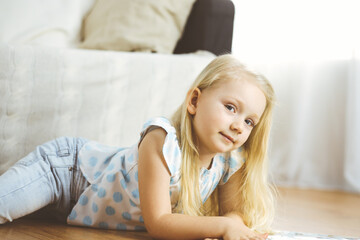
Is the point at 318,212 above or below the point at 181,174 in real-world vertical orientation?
below

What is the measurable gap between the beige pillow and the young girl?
0.59 m

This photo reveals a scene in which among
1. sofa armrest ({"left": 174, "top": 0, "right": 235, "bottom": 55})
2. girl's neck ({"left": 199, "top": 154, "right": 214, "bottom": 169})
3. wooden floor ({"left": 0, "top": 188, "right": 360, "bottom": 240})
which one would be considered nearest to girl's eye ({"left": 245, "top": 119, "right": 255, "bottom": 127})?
girl's neck ({"left": 199, "top": 154, "right": 214, "bottom": 169})

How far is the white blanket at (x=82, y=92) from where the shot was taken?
1355 millimetres

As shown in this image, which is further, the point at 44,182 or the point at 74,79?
the point at 74,79

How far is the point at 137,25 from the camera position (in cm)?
174

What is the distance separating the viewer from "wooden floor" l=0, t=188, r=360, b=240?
3.25ft

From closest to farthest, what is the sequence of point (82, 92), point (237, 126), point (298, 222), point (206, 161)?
point (237, 126)
point (206, 161)
point (298, 222)
point (82, 92)

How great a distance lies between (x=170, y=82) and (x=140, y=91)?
0.38 feet

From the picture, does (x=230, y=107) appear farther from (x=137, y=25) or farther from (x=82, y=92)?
(x=137, y=25)

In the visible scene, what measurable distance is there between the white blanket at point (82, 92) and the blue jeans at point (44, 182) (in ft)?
0.73

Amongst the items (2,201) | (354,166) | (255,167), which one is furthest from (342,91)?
(2,201)

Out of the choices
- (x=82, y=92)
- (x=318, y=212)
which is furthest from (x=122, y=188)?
(x=318, y=212)

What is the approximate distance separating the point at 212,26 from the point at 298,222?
0.78 m

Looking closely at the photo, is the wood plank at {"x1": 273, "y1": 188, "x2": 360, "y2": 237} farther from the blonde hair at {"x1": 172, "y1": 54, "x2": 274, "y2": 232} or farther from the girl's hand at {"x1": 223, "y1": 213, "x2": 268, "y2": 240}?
the girl's hand at {"x1": 223, "y1": 213, "x2": 268, "y2": 240}
